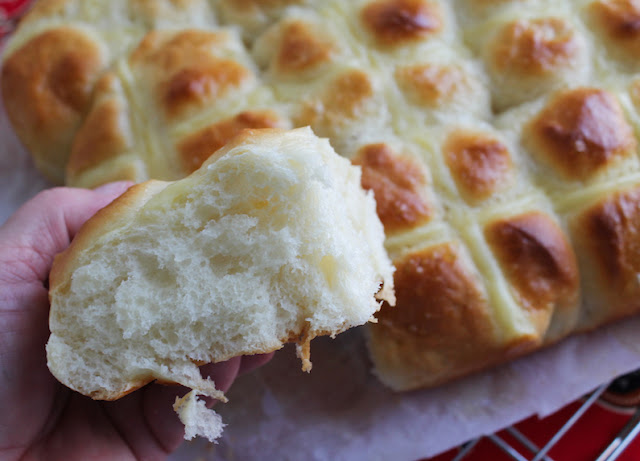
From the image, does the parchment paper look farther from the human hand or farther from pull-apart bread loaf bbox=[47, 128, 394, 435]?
pull-apart bread loaf bbox=[47, 128, 394, 435]

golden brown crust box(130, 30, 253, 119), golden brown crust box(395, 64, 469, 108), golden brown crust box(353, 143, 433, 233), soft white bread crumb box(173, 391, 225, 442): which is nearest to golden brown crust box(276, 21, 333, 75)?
golden brown crust box(130, 30, 253, 119)

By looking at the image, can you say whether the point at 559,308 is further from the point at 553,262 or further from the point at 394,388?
the point at 394,388

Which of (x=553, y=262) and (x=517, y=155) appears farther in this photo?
(x=517, y=155)

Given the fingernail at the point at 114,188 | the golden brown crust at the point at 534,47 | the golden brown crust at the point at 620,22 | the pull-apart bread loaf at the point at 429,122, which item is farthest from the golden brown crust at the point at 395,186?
the golden brown crust at the point at 620,22

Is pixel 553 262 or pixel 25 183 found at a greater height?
pixel 553 262

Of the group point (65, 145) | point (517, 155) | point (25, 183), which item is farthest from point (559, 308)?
point (25, 183)
